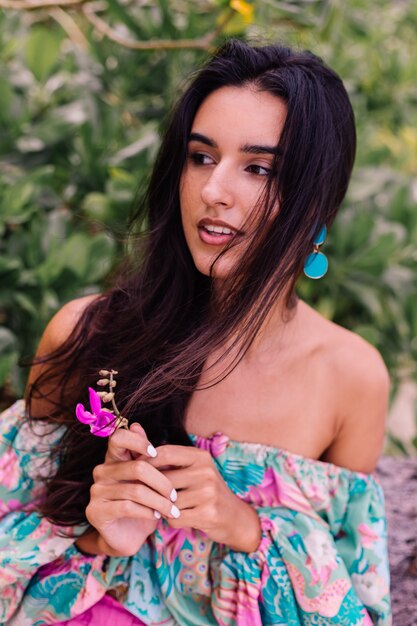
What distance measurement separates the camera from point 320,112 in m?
1.06

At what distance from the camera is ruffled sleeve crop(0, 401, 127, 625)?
113cm

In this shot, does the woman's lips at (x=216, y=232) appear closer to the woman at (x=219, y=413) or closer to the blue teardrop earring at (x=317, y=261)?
the woman at (x=219, y=413)

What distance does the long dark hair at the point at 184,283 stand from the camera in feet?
3.45

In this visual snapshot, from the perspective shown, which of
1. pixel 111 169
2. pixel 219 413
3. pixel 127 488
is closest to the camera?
pixel 127 488

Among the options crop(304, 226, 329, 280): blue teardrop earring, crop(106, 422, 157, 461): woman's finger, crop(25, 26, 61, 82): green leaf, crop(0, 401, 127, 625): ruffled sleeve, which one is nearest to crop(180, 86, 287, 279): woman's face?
crop(304, 226, 329, 280): blue teardrop earring

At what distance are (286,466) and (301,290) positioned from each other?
3.23 ft

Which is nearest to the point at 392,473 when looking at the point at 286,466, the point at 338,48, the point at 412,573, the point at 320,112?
the point at 412,573

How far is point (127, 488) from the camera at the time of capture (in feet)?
3.19

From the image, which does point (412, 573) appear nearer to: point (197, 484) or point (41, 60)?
point (197, 484)

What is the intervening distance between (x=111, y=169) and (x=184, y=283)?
72cm

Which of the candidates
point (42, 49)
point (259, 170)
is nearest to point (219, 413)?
point (259, 170)

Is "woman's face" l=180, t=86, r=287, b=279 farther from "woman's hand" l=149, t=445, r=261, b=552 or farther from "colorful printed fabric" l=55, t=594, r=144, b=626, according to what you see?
"colorful printed fabric" l=55, t=594, r=144, b=626

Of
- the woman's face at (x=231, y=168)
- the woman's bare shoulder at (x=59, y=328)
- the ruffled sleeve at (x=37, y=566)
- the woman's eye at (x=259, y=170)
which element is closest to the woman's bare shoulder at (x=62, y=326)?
the woman's bare shoulder at (x=59, y=328)

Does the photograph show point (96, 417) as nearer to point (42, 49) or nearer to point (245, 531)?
point (245, 531)
